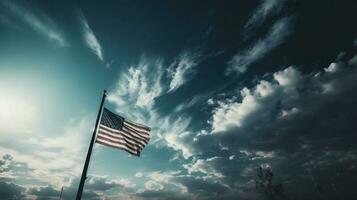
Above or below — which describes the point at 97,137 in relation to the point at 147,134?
below

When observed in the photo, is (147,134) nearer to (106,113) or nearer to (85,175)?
(106,113)

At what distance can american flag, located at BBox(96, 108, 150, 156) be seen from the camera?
34.6 feet

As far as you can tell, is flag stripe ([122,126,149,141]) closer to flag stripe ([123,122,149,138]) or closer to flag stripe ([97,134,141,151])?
flag stripe ([123,122,149,138])

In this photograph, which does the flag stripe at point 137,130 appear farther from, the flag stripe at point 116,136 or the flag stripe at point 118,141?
the flag stripe at point 118,141

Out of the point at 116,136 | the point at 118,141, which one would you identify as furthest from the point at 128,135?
the point at 116,136

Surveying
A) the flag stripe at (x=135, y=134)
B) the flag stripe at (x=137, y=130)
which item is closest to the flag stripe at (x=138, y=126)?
the flag stripe at (x=137, y=130)

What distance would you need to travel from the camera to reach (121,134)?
447 inches

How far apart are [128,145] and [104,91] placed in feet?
9.80

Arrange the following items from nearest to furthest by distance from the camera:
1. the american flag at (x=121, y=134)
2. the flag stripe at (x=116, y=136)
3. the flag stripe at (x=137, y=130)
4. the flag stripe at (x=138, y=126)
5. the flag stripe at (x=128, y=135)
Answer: the flag stripe at (x=116, y=136) → the american flag at (x=121, y=134) → the flag stripe at (x=128, y=135) → the flag stripe at (x=137, y=130) → the flag stripe at (x=138, y=126)

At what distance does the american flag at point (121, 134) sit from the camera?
34.6 ft

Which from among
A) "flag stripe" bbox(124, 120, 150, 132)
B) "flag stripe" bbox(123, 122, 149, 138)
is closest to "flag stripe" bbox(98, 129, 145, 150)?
"flag stripe" bbox(123, 122, 149, 138)

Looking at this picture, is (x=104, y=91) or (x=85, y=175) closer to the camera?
(x=85, y=175)

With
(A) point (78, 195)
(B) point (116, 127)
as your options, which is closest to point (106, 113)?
(B) point (116, 127)

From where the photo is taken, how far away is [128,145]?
11.6 m
